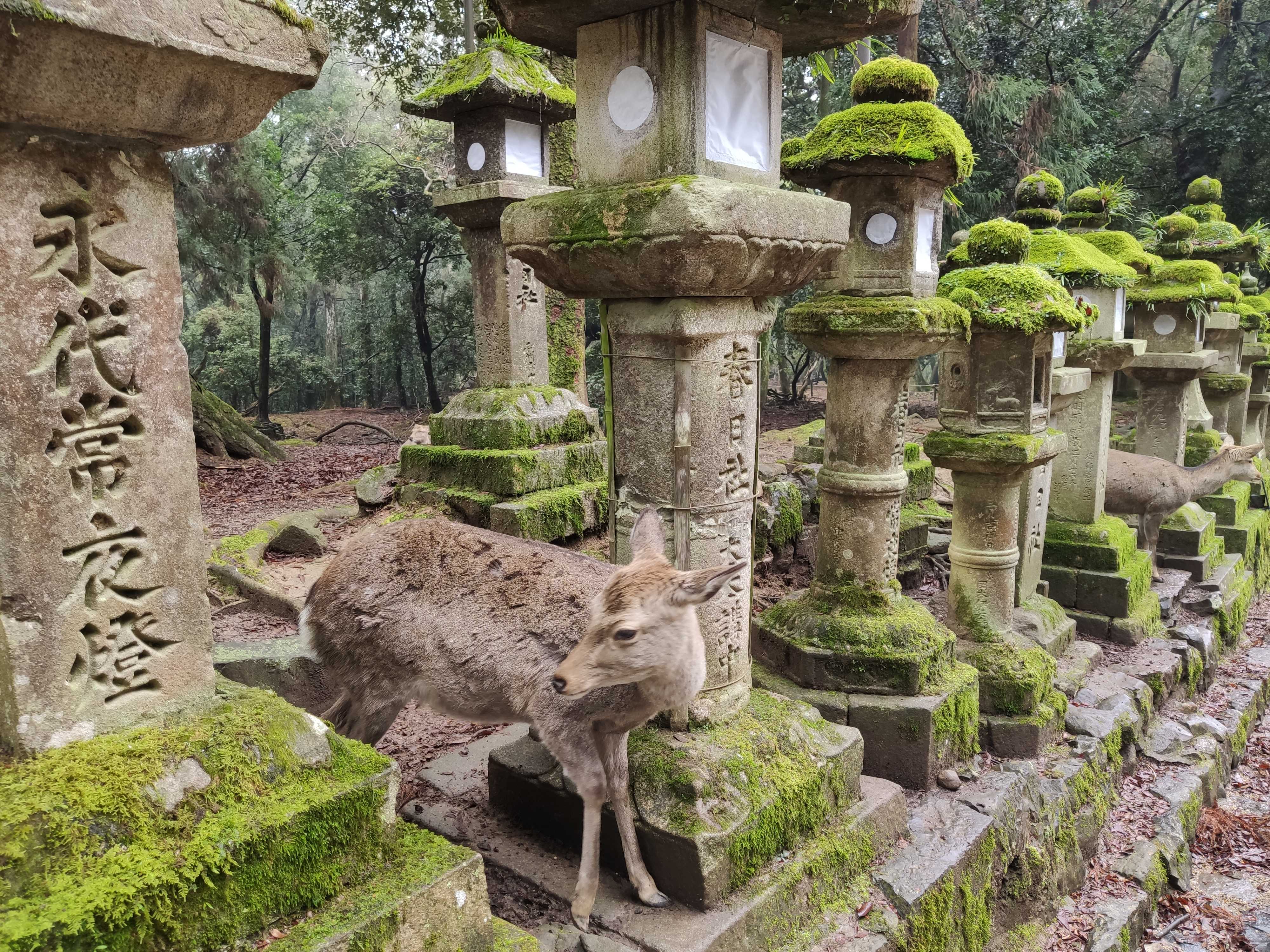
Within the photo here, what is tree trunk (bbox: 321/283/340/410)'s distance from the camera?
23.5 metres

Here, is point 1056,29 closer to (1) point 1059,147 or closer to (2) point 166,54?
(1) point 1059,147

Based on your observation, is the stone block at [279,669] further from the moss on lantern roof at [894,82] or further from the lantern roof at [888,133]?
the moss on lantern roof at [894,82]

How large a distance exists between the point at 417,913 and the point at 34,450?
1468mm

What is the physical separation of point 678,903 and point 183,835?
1.69 m

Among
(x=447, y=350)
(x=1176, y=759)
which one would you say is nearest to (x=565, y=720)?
(x=1176, y=759)

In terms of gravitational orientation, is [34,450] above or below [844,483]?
above

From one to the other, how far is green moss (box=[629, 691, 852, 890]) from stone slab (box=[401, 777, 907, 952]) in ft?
0.25

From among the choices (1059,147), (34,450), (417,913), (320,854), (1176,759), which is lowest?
(1176,759)

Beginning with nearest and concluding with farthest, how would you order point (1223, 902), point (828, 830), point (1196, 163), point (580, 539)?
point (828, 830), point (1223, 902), point (580, 539), point (1196, 163)

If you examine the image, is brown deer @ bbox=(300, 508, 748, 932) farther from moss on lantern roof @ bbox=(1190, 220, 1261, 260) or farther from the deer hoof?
moss on lantern roof @ bbox=(1190, 220, 1261, 260)

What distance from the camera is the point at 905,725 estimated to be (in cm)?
439

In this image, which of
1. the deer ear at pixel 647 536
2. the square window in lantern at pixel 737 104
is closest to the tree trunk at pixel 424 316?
the square window in lantern at pixel 737 104

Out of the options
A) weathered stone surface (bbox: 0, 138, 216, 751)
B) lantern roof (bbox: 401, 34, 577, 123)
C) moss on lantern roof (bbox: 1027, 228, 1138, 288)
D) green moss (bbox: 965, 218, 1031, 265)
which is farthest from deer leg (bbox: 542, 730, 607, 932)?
moss on lantern roof (bbox: 1027, 228, 1138, 288)

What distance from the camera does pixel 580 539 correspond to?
6.01 m
